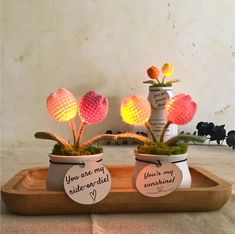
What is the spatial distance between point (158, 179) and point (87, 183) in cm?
A: 10

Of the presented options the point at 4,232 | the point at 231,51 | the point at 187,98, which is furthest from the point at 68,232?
the point at 231,51

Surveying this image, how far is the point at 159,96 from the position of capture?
1.21m

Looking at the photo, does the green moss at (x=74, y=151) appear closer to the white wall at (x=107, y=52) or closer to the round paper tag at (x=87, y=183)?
the round paper tag at (x=87, y=183)

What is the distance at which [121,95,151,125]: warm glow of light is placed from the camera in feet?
1.75

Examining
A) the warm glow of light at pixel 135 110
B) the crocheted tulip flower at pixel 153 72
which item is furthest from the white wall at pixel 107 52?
the warm glow of light at pixel 135 110

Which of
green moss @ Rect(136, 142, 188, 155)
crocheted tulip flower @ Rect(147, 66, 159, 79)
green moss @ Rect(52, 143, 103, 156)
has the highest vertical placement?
crocheted tulip flower @ Rect(147, 66, 159, 79)

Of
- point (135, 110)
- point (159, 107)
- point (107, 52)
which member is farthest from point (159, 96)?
point (135, 110)

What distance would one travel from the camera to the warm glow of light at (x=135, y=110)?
53cm

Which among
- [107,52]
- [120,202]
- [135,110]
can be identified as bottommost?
[120,202]

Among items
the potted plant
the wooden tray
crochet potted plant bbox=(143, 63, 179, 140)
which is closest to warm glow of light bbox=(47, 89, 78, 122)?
the potted plant

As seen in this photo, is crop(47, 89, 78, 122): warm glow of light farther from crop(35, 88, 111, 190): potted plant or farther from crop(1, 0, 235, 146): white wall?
crop(1, 0, 235, 146): white wall

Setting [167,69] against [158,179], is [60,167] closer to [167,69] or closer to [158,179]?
[158,179]

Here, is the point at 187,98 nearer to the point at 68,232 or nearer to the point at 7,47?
the point at 68,232

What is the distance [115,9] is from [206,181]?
0.99 meters
